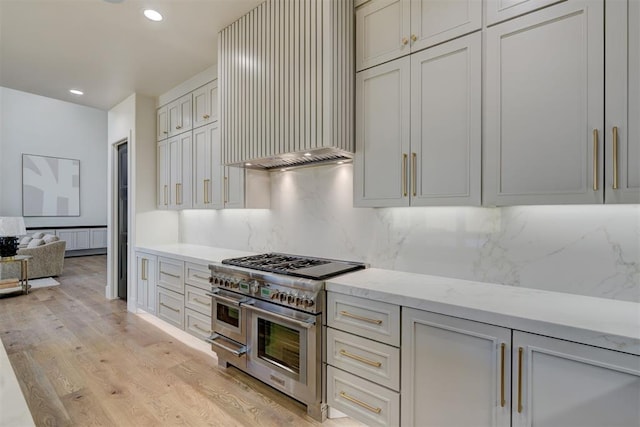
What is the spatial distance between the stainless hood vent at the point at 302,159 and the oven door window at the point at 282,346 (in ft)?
4.09

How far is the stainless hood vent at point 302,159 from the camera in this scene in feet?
7.68

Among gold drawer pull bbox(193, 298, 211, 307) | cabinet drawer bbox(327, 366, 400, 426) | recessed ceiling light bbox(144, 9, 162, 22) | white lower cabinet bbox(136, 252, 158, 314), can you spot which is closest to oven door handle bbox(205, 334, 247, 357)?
gold drawer pull bbox(193, 298, 211, 307)

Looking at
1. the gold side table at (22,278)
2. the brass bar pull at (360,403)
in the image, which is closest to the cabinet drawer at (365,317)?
the brass bar pull at (360,403)

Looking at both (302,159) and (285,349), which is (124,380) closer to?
(285,349)

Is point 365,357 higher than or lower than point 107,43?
lower

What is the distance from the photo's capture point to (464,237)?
2.04 meters

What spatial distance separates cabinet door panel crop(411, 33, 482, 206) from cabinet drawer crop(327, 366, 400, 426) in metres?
1.11

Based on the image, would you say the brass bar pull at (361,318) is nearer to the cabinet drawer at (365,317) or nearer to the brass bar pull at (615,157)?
the cabinet drawer at (365,317)

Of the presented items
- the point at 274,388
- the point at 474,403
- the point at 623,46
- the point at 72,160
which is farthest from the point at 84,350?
the point at 72,160

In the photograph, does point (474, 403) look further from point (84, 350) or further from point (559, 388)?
point (84, 350)

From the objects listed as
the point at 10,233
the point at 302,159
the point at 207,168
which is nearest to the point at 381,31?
the point at 302,159

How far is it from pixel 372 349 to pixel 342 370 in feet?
0.94

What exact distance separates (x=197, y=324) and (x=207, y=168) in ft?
5.24

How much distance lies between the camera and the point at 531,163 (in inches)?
61.2
